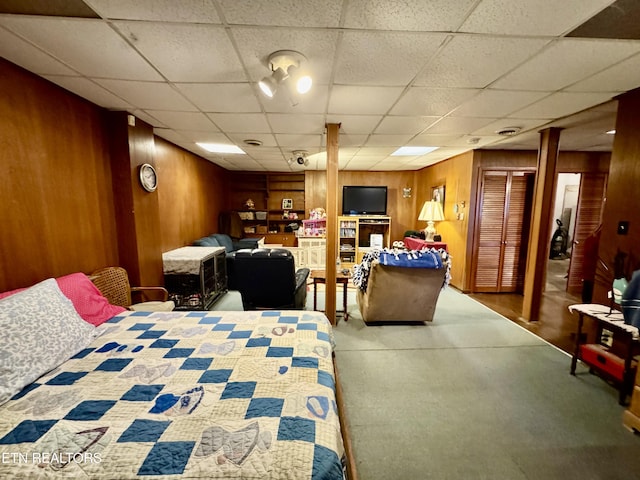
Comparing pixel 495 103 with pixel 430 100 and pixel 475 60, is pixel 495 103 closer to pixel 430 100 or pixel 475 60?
pixel 430 100

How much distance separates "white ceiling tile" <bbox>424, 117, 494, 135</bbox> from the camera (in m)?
2.81

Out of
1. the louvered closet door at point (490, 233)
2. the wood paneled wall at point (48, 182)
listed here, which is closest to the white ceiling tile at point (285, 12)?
the wood paneled wall at point (48, 182)

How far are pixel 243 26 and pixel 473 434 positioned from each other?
287 centimetres

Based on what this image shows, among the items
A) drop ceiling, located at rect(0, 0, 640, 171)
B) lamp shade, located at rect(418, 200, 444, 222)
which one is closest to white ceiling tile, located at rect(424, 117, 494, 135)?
drop ceiling, located at rect(0, 0, 640, 171)

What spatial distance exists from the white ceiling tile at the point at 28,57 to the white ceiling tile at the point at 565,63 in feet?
10.6

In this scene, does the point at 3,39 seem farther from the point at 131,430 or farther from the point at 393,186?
the point at 393,186

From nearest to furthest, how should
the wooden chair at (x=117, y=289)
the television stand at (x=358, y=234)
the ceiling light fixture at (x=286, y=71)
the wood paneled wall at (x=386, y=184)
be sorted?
the ceiling light fixture at (x=286, y=71), the wooden chair at (x=117, y=289), the television stand at (x=358, y=234), the wood paneled wall at (x=386, y=184)

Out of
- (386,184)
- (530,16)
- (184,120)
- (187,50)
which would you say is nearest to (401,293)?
(530,16)

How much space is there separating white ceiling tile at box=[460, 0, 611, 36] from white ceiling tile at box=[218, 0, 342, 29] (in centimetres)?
74

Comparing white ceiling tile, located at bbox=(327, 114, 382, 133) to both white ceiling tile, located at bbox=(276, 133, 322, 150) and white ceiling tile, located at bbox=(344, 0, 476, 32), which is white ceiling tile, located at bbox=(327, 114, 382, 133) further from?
white ceiling tile, located at bbox=(344, 0, 476, 32)

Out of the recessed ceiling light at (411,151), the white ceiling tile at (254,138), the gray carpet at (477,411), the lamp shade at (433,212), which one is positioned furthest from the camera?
the lamp shade at (433,212)

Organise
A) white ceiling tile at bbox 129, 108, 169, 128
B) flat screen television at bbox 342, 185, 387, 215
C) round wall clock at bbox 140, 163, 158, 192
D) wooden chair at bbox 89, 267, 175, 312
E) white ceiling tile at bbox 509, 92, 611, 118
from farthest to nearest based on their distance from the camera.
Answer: flat screen television at bbox 342, 185, 387, 215 → round wall clock at bbox 140, 163, 158, 192 → white ceiling tile at bbox 129, 108, 169, 128 → wooden chair at bbox 89, 267, 175, 312 → white ceiling tile at bbox 509, 92, 611, 118

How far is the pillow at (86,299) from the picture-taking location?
184cm

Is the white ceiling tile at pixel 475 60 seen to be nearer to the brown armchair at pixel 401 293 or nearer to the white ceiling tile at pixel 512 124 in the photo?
the white ceiling tile at pixel 512 124
